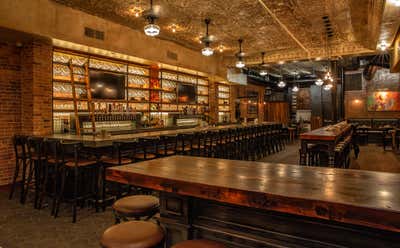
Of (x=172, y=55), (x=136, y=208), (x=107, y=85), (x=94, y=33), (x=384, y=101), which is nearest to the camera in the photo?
(x=136, y=208)

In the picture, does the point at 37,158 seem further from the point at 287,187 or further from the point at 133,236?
the point at 287,187

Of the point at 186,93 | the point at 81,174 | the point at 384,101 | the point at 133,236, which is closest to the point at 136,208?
the point at 133,236

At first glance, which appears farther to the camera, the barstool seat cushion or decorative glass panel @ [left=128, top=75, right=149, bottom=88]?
decorative glass panel @ [left=128, top=75, right=149, bottom=88]

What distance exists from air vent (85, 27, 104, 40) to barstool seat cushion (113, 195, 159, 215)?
5157 mm

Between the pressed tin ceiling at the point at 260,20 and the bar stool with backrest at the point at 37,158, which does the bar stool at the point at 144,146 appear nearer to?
the bar stool with backrest at the point at 37,158

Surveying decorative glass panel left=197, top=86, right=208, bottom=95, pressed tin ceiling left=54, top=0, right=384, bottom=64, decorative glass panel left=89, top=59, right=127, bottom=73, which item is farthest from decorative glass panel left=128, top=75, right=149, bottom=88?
decorative glass panel left=197, top=86, right=208, bottom=95

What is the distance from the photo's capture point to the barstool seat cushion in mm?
2121

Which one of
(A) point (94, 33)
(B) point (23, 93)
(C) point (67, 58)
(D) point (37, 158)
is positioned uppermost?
(A) point (94, 33)

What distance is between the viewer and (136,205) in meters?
2.17

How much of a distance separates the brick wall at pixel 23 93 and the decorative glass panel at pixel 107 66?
4.61ft

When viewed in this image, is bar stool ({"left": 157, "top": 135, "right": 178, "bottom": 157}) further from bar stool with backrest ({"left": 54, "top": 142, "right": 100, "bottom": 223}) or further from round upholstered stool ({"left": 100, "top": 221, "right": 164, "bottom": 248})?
round upholstered stool ({"left": 100, "top": 221, "right": 164, "bottom": 248})

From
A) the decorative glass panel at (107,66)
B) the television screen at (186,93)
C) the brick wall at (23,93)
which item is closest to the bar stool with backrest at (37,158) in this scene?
the brick wall at (23,93)

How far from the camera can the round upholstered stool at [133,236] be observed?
5.04 ft

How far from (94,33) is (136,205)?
5.42 metres
